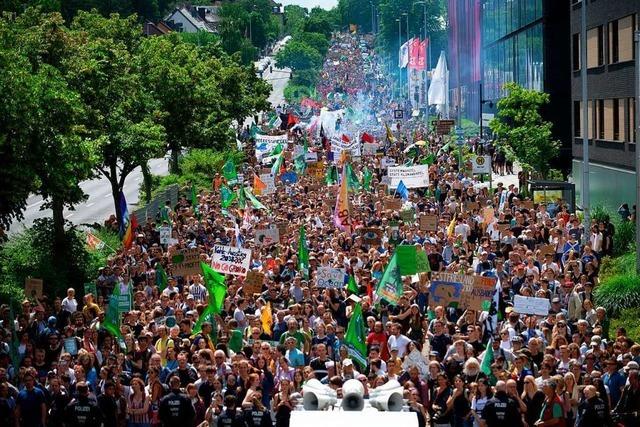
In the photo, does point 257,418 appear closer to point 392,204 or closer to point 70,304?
point 70,304

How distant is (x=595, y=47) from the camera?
49188mm

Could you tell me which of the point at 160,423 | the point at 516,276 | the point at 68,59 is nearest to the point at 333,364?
the point at 160,423

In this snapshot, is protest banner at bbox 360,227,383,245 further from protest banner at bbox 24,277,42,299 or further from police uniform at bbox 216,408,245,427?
police uniform at bbox 216,408,245,427

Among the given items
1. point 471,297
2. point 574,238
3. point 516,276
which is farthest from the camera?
point 574,238

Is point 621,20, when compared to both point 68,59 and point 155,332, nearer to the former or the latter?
point 68,59

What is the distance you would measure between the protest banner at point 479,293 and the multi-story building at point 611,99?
2221 centimetres

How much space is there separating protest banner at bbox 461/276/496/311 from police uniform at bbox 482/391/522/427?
5349 mm

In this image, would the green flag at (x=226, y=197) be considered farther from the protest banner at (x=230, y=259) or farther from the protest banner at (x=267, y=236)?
the protest banner at (x=230, y=259)

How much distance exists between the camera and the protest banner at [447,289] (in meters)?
21.7

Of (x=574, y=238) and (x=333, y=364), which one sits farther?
(x=574, y=238)

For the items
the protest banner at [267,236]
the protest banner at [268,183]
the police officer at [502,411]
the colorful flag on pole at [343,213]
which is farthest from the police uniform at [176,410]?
the protest banner at [268,183]

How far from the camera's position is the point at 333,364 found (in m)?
17.9

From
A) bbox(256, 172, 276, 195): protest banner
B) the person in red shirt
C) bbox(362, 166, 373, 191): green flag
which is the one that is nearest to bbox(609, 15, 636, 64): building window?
bbox(362, 166, 373, 191): green flag

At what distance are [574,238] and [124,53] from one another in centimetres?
1999
